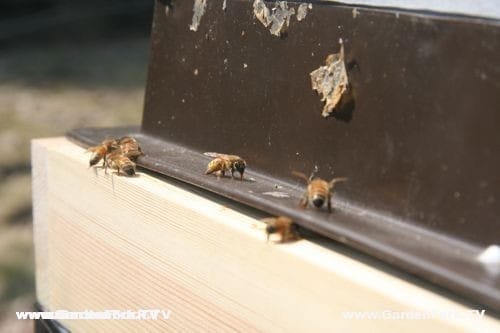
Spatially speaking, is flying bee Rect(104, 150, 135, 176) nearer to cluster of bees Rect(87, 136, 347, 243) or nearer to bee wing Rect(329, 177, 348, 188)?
cluster of bees Rect(87, 136, 347, 243)

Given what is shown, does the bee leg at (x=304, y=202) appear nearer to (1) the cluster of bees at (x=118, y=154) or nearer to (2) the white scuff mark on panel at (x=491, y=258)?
(2) the white scuff mark on panel at (x=491, y=258)

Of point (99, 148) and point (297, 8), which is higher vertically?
point (297, 8)

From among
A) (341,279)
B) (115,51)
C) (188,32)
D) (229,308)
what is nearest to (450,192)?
(341,279)

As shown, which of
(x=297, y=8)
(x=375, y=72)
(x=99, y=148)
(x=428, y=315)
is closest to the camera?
(x=428, y=315)

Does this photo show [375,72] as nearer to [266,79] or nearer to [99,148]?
[266,79]

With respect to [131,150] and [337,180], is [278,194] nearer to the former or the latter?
[337,180]

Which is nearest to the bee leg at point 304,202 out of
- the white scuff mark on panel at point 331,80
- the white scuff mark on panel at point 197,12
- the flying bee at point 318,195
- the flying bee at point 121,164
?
the flying bee at point 318,195
